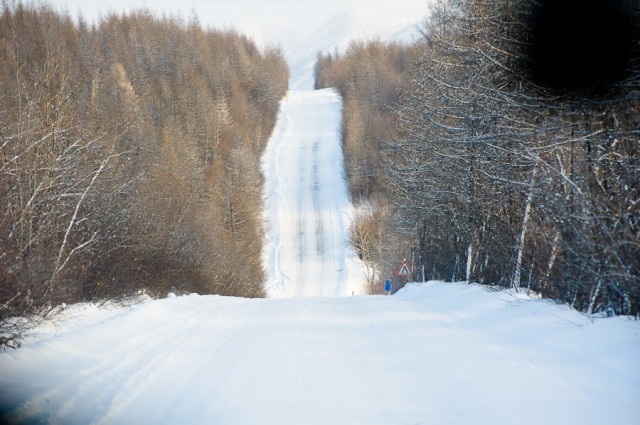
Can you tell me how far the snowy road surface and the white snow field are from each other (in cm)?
2510

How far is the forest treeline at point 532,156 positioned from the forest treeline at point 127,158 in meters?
7.46

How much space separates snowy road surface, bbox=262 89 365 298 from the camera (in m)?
36.8

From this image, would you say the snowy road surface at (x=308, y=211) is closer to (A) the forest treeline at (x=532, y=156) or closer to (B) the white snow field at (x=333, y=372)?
(A) the forest treeline at (x=532, y=156)

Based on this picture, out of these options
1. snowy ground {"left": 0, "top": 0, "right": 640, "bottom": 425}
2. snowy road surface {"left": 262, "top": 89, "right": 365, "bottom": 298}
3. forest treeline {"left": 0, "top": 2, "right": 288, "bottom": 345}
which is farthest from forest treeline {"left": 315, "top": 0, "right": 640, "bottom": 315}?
snowy road surface {"left": 262, "top": 89, "right": 365, "bottom": 298}

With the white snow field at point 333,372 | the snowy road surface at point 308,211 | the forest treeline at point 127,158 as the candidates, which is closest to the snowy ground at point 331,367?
the white snow field at point 333,372

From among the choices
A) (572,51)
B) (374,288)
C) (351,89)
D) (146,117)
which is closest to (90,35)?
(146,117)

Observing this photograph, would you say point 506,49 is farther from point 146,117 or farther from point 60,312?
point 146,117

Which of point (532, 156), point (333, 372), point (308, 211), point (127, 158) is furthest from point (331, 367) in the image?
point (308, 211)

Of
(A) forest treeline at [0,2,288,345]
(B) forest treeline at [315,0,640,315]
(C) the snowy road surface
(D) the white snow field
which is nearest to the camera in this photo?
(D) the white snow field

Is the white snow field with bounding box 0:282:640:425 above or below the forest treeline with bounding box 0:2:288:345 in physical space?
below

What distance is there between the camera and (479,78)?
12555 mm

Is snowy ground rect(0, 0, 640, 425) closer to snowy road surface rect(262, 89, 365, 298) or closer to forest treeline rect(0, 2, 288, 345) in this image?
forest treeline rect(0, 2, 288, 345)

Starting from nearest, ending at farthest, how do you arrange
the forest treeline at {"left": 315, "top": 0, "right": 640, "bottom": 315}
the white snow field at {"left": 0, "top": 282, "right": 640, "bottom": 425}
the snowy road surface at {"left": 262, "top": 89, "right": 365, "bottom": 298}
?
1. the white snow field at {"left": 0, "top": 282, "right": 640, "bottom": 425}
2. the forest treeline at {"left": 315, "top": 0, "right": 640, "bottom": 315}
3. the snowy road surface at {"left": 262, "top": 89, "right": 365, "bottom": 298}

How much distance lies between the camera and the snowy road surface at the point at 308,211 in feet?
121
